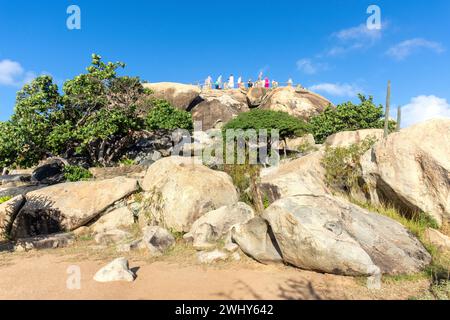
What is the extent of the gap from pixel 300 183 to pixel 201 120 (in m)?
30.2

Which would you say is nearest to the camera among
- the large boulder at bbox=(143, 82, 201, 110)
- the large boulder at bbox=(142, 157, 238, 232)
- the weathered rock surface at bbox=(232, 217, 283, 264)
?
the weathered rock surface at bbox=(232, 217, 283, 264)

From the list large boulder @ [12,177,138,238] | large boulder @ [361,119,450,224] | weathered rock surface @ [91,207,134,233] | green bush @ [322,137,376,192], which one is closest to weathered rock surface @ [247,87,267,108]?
green bush @ [322,137,376,192]

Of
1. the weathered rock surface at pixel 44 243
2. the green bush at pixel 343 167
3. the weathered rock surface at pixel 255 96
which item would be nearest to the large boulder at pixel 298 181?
the green bush at pixel 343 167

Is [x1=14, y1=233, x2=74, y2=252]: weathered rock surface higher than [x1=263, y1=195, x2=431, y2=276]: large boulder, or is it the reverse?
[x1=263, y1=195, x2=431, y2=276]: large boulder

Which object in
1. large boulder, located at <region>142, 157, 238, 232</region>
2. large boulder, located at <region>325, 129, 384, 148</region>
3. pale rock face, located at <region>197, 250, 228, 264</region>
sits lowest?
pale rock face, located at <region>197, 250, 228, 264</region>

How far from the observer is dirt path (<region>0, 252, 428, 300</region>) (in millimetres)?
6328

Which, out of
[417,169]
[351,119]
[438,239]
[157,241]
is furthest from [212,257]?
[351,119]

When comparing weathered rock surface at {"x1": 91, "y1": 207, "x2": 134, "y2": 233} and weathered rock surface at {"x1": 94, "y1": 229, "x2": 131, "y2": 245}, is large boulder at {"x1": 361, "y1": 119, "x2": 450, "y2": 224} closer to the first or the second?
weathered rock surface at {"x1": 94, "y1": 229, "x2": 131, "y2": 245}

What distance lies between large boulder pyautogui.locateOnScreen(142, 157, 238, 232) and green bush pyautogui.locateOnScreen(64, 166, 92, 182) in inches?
273

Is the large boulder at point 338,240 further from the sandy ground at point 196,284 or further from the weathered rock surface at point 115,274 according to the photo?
the weathered rock surface at point 115,274

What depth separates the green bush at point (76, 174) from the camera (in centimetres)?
1783

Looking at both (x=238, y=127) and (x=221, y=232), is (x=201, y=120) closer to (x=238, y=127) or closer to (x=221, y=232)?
(x=238, y=127)

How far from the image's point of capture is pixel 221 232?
9953mm
